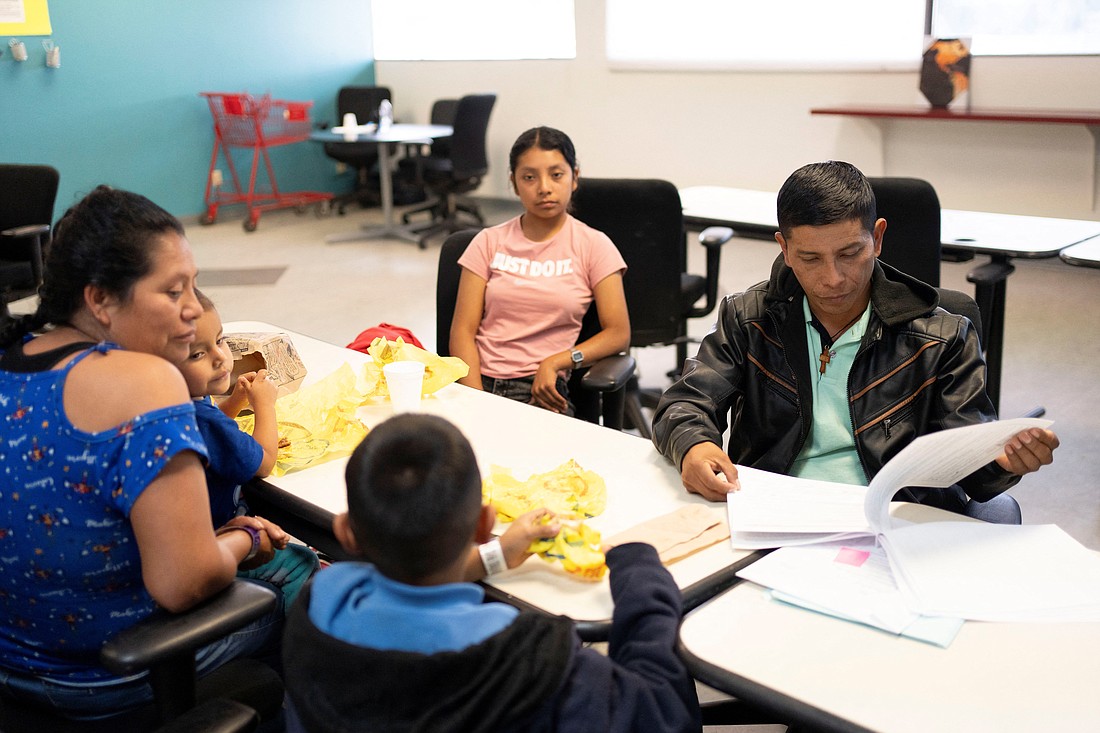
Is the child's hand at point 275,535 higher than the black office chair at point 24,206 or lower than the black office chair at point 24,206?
lower

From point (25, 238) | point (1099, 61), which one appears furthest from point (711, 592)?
point (1099, 61)

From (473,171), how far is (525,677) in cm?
648

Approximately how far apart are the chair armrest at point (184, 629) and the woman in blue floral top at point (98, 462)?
2cm

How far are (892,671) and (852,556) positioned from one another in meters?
0.26

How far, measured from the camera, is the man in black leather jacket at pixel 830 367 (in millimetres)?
1695

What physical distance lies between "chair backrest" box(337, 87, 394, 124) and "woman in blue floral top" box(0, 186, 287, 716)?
24.3 feet

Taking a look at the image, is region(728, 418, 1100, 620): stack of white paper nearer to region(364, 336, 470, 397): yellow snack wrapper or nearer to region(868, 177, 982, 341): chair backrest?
region(364, 336, 470, 397): yellow snack wrapper

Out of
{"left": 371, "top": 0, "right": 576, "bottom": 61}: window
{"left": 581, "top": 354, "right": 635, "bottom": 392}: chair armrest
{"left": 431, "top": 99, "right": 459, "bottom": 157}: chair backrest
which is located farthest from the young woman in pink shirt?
{"left": 431, "top": 99, "right": 459, "bottom": 157}: chair backrest

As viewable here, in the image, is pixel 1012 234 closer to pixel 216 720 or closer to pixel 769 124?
pixel 216 720

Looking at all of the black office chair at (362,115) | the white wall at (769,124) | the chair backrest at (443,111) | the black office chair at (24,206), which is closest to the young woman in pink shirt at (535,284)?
the black office chair at (24,206)

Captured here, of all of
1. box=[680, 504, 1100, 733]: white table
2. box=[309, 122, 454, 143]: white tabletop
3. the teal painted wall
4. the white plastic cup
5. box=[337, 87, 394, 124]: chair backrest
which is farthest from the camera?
box=[337, 87, 394, 124]: chair backrest

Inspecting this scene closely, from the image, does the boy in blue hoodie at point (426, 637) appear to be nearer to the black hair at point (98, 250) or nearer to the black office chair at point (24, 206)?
the black hair at point (98, 250)

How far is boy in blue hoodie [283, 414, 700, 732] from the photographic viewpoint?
977 mm

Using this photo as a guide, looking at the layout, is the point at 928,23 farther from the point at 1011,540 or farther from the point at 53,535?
the point at 53,535
